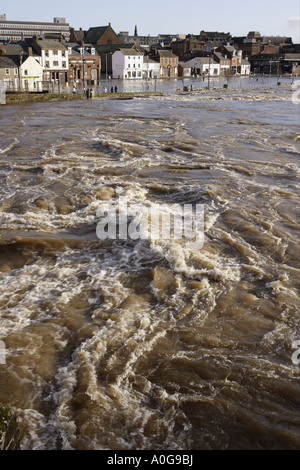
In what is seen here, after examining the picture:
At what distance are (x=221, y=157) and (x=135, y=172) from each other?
16.0ft

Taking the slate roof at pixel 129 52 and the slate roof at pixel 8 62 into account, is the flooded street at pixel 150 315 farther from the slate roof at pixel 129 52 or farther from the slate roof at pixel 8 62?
the slate roof at pixel 129 52

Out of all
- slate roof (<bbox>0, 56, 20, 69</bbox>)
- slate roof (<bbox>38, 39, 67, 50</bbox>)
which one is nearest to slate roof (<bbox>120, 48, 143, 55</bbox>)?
slate roof (<bbox>38, 39, 67, 50</bbox>)

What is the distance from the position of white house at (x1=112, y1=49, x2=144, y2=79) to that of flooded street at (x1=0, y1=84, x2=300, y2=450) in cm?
8054

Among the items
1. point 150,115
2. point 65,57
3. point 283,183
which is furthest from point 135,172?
point 65,57

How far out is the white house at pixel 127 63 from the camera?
89438 mm

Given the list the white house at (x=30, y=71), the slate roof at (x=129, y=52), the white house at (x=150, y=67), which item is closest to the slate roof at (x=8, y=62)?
the white house at (x=30, y=71)

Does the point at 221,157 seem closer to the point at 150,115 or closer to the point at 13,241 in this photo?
the point at 13,241

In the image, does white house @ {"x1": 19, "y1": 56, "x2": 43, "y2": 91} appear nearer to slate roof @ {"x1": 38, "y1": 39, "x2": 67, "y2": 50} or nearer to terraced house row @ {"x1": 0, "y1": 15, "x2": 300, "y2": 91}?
terraced house row @ {"x1": 0, "y1": 15, "x2": 300, "y2": 91}

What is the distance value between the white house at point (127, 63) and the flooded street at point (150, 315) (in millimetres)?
80543

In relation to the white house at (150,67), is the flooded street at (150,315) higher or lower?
lower

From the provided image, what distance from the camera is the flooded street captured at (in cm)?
518

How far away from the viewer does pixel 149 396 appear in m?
5.52

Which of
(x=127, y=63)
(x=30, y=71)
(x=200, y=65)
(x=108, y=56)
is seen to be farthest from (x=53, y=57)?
(x=200, y=65)

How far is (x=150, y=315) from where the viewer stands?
282 inches
